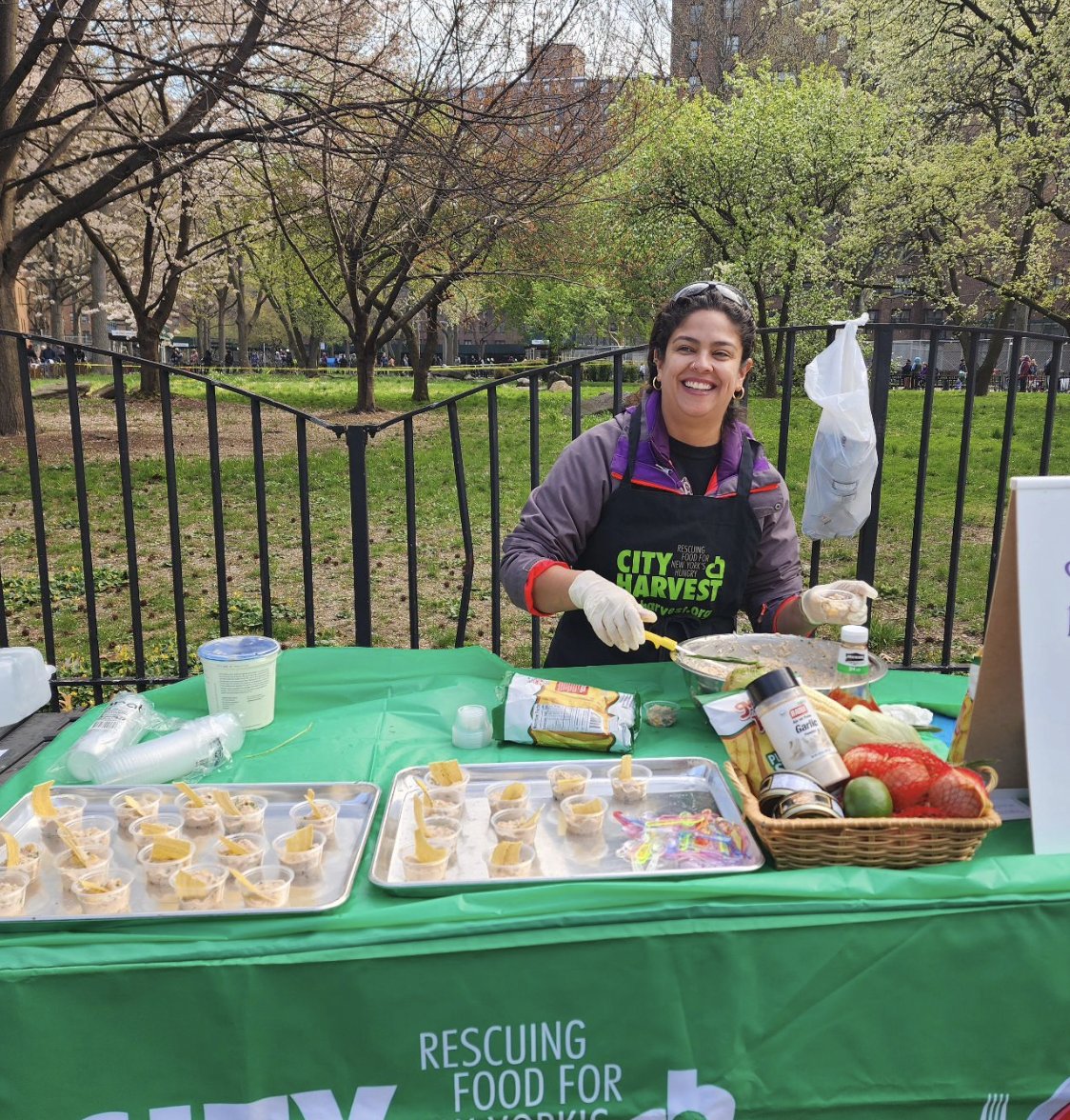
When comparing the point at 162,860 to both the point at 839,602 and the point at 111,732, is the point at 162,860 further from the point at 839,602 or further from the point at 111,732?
the point at 839,602

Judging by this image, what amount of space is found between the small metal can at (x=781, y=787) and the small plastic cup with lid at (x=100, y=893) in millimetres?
968

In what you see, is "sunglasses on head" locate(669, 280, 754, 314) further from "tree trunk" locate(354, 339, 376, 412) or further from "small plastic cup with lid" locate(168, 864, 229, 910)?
"tree trunk" locate(354, 339, 376, 412)

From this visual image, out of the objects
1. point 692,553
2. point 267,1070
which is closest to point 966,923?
point 267,1070

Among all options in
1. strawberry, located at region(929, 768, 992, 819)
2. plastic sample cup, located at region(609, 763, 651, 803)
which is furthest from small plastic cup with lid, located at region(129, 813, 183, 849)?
strawberry, located at region(929, 768, 992, 819)

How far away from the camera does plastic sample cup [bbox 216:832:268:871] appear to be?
136 centimetres

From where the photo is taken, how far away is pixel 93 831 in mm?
1438

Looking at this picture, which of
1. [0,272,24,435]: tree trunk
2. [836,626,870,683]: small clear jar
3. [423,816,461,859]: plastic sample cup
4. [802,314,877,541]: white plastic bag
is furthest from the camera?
[0,272,24,435]: tree trunk

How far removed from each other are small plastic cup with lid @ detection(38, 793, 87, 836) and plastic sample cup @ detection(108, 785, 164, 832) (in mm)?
58

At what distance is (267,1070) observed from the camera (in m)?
1.23

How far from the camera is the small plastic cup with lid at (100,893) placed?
127cm

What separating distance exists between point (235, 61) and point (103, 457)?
6.07 meters

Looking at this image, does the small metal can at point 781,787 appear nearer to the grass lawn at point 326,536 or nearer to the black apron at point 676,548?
the black apron at point 676,548

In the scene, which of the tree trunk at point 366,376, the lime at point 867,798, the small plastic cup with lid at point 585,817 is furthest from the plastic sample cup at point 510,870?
the tree trunk at point 366,376

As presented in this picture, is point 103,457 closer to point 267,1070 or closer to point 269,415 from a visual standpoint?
point 269,415
